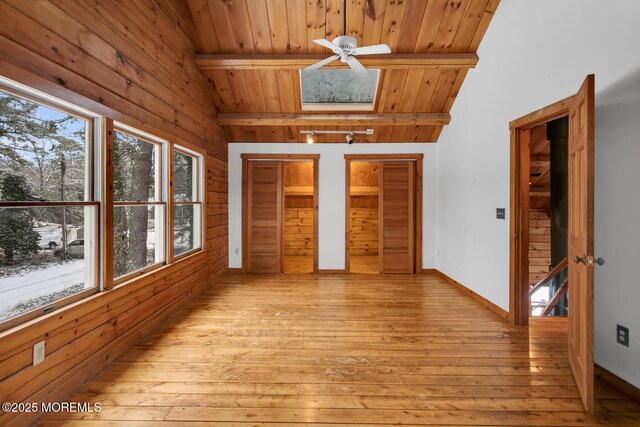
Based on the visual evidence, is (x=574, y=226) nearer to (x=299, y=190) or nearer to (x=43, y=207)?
(x=43, y=207)

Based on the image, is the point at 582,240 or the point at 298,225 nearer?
the point at 582,240

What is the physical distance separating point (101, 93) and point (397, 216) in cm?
429

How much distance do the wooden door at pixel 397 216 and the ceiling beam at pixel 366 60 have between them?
5.84 ft

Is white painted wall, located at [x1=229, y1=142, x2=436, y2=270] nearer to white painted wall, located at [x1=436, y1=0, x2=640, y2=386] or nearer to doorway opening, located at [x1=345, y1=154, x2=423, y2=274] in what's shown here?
doorway opening, located at [x1=345, y1=154, x2=423, y2=274]

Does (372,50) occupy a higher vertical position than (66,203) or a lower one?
higher

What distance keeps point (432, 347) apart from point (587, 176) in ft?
5.55

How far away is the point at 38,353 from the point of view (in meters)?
1.62

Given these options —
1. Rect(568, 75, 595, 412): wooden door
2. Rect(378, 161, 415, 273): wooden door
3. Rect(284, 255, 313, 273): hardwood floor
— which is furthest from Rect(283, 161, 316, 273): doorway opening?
Rect(568, 75, 595, 412): wooden door

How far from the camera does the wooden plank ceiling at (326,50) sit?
3.11 metres

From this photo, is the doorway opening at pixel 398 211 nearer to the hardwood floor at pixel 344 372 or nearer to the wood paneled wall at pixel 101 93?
the hardwood floor at pixel 344 372

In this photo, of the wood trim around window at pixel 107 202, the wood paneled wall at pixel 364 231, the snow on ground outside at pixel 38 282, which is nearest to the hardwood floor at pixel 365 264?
the wood paneled wall at pixel 364 231

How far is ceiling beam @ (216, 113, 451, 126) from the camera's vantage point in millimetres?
4406

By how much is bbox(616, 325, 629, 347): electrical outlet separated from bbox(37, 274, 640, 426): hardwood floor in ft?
1.10

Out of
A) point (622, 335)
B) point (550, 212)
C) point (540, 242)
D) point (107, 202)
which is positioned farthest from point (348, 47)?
point (540, 242)
